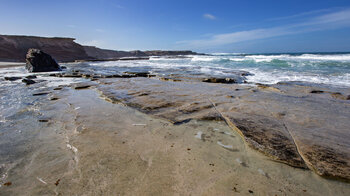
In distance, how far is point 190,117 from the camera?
3.35 m

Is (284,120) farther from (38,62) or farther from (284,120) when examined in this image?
(38,62)

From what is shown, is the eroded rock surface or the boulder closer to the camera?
the eroded rock surface

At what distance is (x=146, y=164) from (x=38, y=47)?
1962 inches

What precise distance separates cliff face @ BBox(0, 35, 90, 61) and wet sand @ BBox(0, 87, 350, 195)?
137 ft

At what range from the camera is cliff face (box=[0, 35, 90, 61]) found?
1324 inches

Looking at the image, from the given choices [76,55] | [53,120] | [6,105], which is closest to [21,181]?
[53,120]

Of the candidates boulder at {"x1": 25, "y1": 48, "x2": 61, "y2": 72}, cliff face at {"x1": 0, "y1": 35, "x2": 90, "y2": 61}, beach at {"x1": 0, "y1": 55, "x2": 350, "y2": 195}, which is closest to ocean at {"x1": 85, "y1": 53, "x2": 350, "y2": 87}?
boulder at {"x1": 25, "y1": 48, "x2": 61, "y2": 72}

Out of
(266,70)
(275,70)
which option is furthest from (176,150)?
(275,70)

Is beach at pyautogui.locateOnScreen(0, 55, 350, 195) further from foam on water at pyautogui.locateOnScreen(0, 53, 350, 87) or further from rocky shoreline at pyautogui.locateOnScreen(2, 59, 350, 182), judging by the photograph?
foam on water at pyautogui.locateOnScreen(0, 53, 350, 87)

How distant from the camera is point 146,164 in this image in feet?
6.35

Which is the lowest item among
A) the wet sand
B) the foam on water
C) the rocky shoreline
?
the wet sand

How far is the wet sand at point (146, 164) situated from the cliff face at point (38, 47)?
4178cm

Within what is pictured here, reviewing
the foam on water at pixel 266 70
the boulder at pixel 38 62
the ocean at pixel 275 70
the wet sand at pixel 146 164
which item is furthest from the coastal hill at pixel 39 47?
the wet sand at pixel 146 164

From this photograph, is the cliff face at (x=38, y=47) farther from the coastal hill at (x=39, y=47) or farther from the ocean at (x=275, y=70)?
the ocean at (x=275, y=70)
